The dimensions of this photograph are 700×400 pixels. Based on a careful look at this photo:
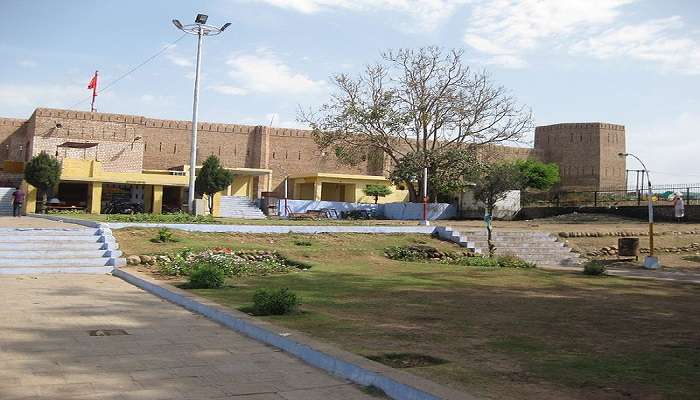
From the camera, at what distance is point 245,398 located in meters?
4.26

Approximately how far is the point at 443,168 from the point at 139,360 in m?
33.7

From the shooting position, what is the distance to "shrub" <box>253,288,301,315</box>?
733 cm

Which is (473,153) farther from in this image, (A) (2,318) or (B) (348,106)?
(A) (2,318)

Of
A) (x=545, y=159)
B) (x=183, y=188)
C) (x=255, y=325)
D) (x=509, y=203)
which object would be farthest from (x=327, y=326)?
(x=545, y=159)

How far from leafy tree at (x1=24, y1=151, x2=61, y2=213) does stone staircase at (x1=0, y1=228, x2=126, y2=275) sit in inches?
664

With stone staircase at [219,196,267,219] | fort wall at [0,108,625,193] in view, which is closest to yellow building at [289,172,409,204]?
fort wall at [0,108,625,193]

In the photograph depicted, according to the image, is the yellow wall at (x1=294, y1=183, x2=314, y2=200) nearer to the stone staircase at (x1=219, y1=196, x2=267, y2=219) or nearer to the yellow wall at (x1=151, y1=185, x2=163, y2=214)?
the stone staircase at (x1=219, y1=196, x2=267, y2=219)

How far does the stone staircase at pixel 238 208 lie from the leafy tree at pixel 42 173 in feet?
32.1

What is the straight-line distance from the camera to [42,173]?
103 feet

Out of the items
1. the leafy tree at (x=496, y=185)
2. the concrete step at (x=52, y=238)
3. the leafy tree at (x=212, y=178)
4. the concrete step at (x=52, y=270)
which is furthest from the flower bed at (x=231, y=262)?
the leafy tree at (x=212, y=178)

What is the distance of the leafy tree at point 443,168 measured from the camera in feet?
123

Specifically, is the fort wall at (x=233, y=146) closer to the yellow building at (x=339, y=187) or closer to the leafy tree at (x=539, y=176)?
the yellow building at (x=339, y=187)

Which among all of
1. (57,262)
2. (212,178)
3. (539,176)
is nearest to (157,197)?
(212,178)

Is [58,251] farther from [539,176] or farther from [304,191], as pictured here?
[539,176]
